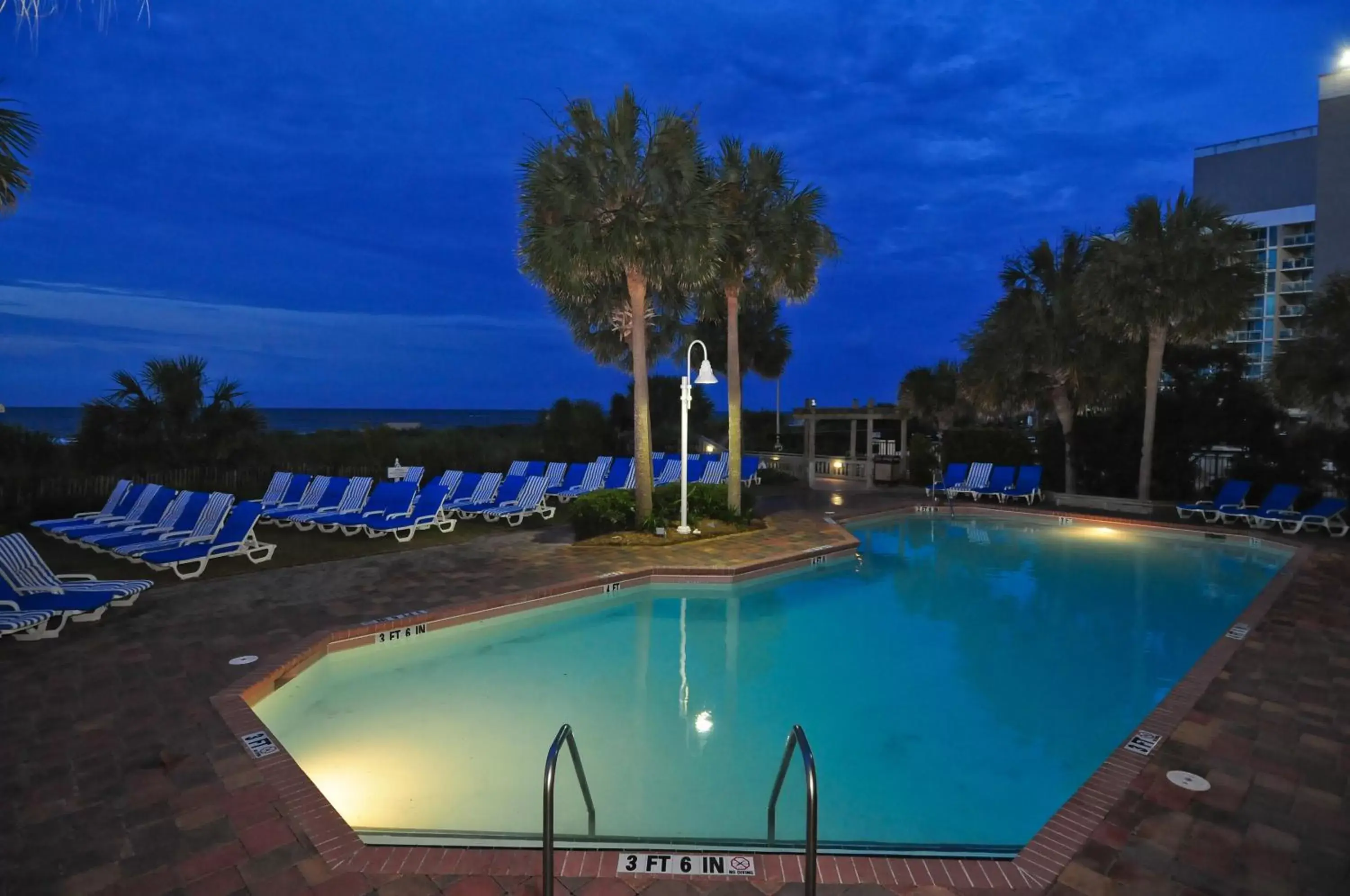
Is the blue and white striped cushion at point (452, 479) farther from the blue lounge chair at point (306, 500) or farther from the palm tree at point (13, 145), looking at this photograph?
the palm tree at point (13, 145)

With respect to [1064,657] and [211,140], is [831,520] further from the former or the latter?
[211,140]

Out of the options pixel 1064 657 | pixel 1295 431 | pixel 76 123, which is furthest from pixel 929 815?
pixel 76 123

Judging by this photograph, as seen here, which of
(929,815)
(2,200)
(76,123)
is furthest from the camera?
(76,123)

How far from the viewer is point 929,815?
4086mm

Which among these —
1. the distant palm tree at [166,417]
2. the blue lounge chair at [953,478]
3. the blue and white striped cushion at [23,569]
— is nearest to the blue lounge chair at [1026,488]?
the blue lounge chair at [953,478]

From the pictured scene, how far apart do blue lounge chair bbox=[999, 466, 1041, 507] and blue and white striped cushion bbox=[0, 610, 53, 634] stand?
16.5 meters

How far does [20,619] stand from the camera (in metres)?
5.46

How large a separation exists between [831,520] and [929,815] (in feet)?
31.9

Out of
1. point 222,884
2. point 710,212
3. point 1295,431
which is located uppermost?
point 710,212

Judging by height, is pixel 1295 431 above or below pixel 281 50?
below

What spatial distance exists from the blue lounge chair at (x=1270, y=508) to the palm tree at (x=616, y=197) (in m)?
10.6

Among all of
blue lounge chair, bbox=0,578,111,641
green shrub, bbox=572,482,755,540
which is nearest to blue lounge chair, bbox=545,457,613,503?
green shrub, bbox=572,482,755,540

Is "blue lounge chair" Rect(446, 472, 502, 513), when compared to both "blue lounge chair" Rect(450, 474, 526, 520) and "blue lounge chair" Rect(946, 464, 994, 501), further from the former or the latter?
"blue lounge chair" Rect(946, 464, 994, 501)

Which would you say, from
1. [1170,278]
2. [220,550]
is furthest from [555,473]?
[1170,278]
